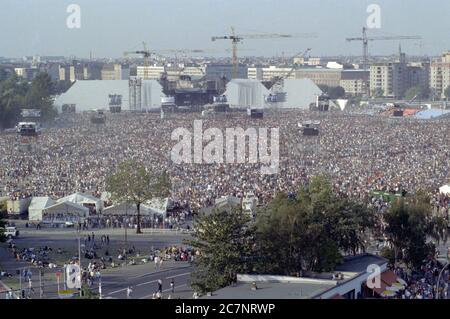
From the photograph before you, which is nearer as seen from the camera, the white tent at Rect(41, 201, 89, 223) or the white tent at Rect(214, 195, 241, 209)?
the white tent at Rect(214, 195, 241, 209)

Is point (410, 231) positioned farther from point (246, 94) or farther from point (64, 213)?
point (246, 94)

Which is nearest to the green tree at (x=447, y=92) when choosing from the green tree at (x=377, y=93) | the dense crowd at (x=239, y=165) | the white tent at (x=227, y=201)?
the green tree at (x=377, y=93)

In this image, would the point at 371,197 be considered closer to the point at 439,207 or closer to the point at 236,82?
the point at 439,207

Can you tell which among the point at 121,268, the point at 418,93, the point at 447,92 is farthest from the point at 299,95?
the point at 121,268

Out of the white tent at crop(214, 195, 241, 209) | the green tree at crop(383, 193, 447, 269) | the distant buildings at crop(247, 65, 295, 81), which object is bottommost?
the white tent at crop(214, 195, 241, 209)

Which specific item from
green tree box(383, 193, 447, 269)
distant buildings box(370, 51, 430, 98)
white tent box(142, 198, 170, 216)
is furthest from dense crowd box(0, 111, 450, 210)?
distant buildings box(370, 51, 430, 98)

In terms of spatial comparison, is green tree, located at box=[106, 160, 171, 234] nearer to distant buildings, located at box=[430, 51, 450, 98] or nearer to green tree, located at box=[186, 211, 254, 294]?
green tree, located at box=[186, 211, 254, 294]
